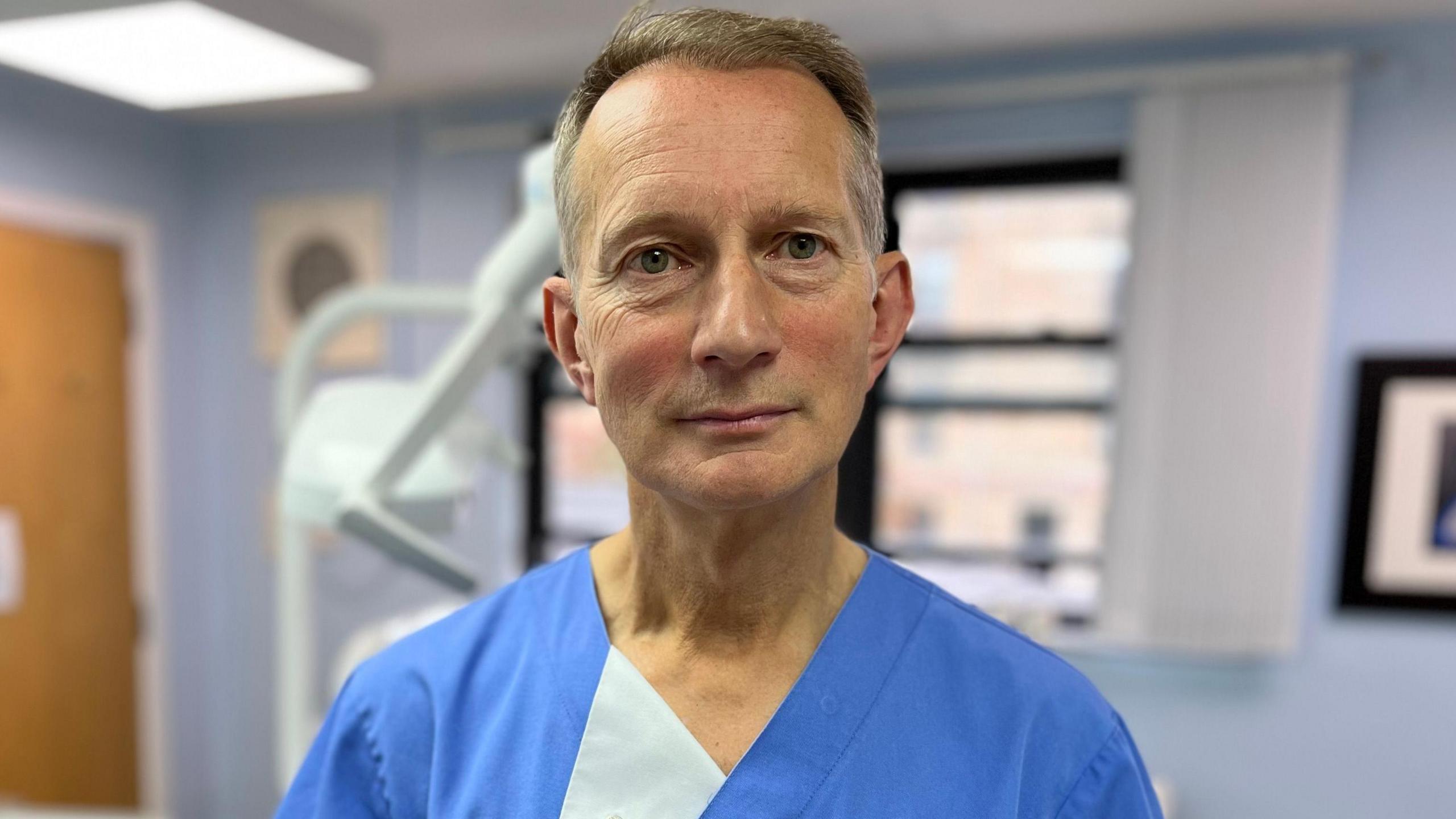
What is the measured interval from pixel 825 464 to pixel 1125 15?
2.07 meters

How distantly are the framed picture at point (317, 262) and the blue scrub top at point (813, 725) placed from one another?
2457 millimetres

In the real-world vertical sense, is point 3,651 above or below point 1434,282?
below

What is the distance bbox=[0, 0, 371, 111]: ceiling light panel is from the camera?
162cm

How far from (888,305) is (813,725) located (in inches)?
12.6

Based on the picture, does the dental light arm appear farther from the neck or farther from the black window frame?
the black window frame

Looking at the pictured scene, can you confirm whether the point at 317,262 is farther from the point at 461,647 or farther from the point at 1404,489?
the point at 1404,489

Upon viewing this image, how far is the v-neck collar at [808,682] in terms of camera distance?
2.00 ft

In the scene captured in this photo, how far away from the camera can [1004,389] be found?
2580mm

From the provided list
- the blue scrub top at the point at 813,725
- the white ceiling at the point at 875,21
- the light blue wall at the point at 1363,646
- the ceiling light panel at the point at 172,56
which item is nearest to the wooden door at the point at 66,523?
the ceiling light panel at the point at 172,56

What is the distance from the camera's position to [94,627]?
9.27 ft

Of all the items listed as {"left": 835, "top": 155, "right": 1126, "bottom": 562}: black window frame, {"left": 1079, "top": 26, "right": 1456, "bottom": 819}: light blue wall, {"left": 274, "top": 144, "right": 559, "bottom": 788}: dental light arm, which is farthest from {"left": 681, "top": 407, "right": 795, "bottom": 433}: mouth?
{"left": 1079, "top": 26, "right": 1456, "bottom": 819}: light blue wall

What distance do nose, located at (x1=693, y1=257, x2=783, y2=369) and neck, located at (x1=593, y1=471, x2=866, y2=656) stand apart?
0.45ft

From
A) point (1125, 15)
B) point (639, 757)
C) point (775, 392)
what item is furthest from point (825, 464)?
point (1125, 15)

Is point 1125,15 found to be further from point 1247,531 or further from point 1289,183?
point 1247,531
